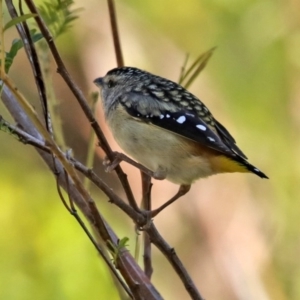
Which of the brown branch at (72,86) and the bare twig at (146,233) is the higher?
the brown branch at (72,86)

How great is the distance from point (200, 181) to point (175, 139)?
1654 mm

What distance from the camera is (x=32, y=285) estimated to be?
339 cm

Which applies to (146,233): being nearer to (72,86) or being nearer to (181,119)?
(72,86)

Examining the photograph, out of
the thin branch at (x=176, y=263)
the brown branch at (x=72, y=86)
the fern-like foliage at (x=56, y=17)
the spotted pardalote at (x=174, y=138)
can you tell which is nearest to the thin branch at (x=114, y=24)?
the fern-like foliage at (x=56, y=17)

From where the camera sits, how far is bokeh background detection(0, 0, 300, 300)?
3.36 meters

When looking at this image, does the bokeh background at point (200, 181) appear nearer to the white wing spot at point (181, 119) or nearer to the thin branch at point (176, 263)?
the white wing spot at point (181, 119)

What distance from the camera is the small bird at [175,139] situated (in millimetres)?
2277

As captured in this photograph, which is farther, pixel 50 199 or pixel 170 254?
pixel 50 199

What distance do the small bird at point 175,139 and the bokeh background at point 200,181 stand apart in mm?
626

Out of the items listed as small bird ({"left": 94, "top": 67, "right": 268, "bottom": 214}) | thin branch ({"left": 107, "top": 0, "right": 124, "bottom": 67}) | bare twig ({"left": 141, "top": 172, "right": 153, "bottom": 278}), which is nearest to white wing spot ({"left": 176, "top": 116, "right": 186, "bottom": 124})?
small bird ({"left": 94, "top": 67, "right": 268, "bottom": 214})

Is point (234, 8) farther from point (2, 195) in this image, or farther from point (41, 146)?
point (41, 146)

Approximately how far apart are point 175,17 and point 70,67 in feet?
2.96

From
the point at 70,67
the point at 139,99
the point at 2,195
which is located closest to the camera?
the point at 139,99

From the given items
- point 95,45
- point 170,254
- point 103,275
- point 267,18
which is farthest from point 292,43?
point 170,254
